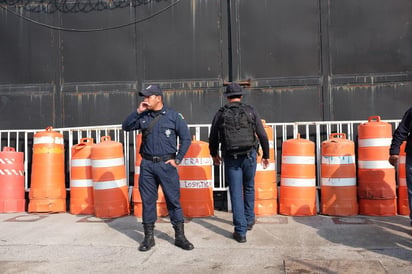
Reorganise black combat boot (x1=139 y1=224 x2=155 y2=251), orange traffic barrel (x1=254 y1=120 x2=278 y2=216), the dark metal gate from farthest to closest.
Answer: the dark metal gate, orange traffic barrel (x1=254 y1=120 x2=278 y2=216), black combat boot (x1=139 y1=224 x2=155 y2=251)

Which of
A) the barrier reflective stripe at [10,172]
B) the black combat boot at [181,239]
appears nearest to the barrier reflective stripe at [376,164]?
the black combat boot at [181,239]

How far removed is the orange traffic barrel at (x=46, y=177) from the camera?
7219 mm

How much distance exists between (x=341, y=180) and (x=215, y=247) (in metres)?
2.60

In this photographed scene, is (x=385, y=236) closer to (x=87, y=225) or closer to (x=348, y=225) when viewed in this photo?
(x=348, y=225)

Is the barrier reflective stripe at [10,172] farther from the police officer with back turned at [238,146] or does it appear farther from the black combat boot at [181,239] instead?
the police officer with back turned at [238,146]

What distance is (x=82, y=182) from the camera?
7105 mm

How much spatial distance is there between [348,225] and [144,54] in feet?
17.1

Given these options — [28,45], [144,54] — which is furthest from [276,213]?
[28,45]

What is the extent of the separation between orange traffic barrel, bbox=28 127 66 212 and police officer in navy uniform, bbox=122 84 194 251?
2860 mm

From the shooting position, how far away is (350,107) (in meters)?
8.00

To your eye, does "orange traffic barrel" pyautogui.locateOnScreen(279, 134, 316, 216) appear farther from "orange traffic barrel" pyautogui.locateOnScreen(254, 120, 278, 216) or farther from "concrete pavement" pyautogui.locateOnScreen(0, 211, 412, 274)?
"orange traffic barrel" pyautogui.locateOnScreen(254, 120, 278, 216)

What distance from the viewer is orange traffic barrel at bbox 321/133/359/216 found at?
6434mm

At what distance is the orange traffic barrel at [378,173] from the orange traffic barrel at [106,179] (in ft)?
13.1

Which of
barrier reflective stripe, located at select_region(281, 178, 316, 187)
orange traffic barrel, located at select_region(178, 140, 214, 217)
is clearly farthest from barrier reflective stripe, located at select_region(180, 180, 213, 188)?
barrier reflective stripe, located at select_region(281, 178, 316, 187)
